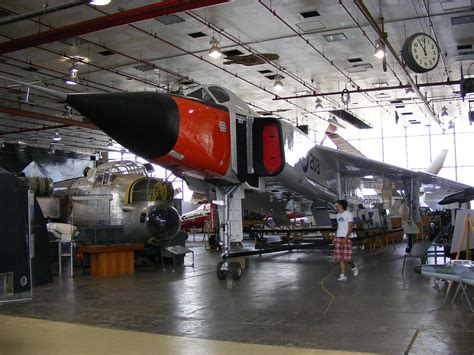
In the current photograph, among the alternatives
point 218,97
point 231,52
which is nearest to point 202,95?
point 218,97

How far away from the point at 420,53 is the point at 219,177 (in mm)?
5323

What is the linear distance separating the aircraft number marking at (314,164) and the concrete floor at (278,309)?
2.13 m

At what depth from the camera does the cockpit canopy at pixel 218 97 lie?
757 cm

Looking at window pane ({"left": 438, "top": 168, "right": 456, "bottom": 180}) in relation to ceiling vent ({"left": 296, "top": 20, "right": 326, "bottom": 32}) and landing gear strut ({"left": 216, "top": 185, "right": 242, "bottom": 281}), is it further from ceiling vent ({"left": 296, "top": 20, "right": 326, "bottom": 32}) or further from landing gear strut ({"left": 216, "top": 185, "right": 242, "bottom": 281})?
landing gear strut ({"left": 216, "top": 185, "right": 242, "bottom": 281})

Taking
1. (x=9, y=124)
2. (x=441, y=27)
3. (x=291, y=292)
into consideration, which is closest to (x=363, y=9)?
(x=441, y=27)

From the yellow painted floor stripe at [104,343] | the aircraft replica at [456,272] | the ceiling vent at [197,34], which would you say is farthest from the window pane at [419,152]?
the yellow painted floor stripe at [104,343]

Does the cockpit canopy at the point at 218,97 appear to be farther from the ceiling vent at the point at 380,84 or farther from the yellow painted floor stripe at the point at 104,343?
the ceiling vent at the point at 380,84

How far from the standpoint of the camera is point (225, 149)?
24.6ft

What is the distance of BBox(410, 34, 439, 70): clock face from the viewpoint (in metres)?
9.81

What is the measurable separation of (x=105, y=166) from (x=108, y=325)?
7.78 m

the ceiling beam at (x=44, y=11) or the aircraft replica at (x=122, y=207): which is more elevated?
the ceiling beam at (x=44, y=11)

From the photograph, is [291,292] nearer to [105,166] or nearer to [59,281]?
[59,281]

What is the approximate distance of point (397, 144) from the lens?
3269 cm

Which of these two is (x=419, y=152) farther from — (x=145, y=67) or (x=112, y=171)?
(x=112, y=171)
